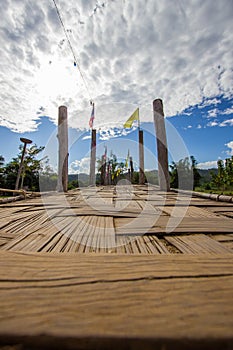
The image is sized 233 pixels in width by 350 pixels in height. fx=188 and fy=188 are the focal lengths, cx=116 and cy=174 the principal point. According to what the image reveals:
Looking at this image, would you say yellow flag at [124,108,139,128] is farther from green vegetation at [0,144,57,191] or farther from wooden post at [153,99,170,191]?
green vegetation at [0,144,57,191]

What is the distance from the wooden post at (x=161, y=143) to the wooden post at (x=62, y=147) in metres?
1.47

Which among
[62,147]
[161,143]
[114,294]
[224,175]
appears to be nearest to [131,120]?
[161,143]

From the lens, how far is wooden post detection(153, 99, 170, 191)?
2850 mm

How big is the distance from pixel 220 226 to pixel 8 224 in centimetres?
97

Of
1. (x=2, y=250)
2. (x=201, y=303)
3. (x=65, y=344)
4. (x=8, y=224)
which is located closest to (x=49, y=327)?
(x=65, y=344)

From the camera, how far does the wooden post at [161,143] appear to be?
2.85 meters

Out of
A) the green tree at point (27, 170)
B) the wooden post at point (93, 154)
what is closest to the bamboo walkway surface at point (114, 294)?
the wooden post at point (93, 154)

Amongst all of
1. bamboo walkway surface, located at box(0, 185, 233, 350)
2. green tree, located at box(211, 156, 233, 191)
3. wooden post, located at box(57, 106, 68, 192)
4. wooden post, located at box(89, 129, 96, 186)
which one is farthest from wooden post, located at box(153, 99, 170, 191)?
green tree, located at box(211, 156, 233, 191)

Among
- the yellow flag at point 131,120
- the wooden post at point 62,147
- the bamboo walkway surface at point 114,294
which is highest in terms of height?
the yellow flag at point 131,120

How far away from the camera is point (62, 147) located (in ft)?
10.0

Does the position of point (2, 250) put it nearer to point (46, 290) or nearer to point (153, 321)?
point (46, 290)

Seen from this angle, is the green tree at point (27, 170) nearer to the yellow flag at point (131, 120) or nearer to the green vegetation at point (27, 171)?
the green vegetation at point (27, 171)

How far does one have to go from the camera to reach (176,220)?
3.13ft

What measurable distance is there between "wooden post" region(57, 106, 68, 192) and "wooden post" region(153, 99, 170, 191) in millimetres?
1473
